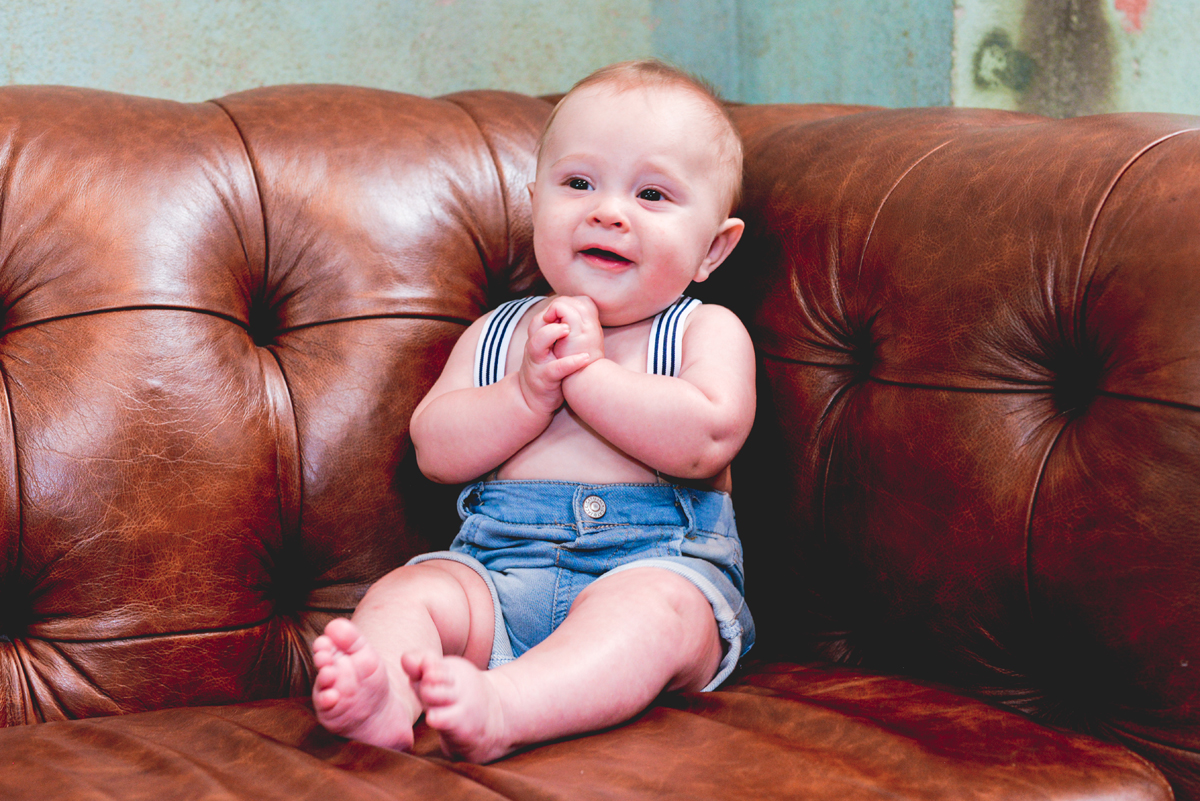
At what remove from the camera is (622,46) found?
1774mm

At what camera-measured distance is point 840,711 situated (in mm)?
802

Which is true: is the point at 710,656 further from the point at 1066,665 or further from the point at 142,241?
the point at 142,241

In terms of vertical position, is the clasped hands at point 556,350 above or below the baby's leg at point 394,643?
above

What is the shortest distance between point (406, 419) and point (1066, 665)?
71 centimetres

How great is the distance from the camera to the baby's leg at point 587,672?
671mm

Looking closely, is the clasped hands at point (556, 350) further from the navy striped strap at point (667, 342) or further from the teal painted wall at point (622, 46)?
the teal painted wall at point (622, 46)

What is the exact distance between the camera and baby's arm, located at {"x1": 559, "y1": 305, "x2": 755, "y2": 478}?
92 centimetres

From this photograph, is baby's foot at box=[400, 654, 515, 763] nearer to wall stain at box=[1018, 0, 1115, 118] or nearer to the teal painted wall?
the teal painted wall

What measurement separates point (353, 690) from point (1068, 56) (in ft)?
4.41

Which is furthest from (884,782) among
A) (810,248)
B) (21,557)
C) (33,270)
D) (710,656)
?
(33,270)

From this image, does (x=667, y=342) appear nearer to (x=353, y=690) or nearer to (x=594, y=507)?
(x=594, y=507)

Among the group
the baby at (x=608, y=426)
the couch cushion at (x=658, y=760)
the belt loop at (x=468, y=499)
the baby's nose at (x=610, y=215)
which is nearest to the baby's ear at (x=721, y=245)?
the baby at (x=608, y=426)

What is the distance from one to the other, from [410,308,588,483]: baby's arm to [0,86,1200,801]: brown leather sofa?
0.08m

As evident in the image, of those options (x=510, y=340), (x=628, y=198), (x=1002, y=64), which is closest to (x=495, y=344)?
(x=510, y=340)
